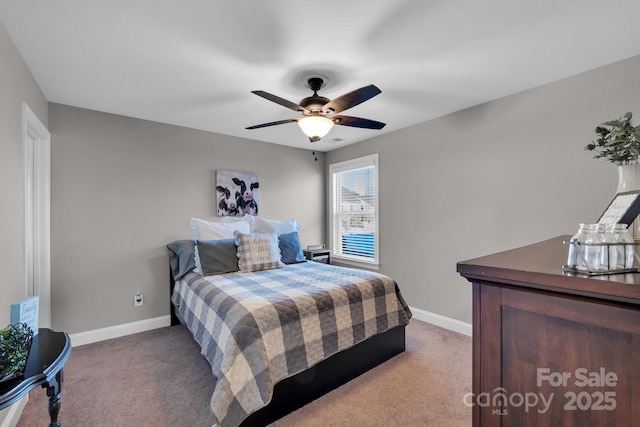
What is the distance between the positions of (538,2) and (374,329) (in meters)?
2.34

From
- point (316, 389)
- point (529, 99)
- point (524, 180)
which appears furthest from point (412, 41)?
point (316, 389)

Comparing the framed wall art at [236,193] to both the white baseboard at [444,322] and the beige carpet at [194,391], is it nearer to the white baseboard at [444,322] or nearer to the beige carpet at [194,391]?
the beige carpet at [194,391]

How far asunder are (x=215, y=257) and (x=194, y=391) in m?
1.22

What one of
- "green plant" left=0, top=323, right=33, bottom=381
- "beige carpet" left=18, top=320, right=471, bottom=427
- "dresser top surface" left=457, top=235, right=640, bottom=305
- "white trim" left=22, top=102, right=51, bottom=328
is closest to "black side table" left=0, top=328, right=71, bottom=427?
"green plant" left=0, top=323, right=33, bottom=381

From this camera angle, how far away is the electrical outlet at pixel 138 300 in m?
3.15

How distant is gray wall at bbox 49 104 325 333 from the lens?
9.21 ft

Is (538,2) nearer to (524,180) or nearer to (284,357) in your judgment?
(524,180)

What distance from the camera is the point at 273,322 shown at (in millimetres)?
1845

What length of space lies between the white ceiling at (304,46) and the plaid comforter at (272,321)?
1667 millimetres

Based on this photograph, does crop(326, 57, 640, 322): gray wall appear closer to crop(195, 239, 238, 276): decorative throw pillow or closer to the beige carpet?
the beige carpet

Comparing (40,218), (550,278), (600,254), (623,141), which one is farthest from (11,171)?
(623,141)

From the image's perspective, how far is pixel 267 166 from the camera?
4.16m

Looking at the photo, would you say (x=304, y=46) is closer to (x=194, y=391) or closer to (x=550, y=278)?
(x=550, y=278)

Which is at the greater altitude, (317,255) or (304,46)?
(304,46)
